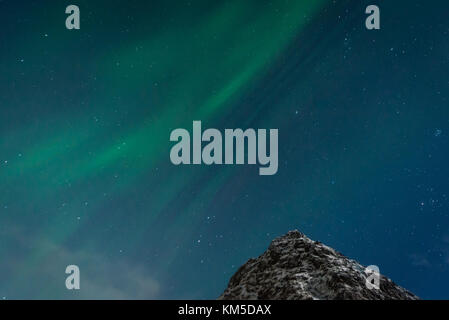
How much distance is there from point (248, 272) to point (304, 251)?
6.08m

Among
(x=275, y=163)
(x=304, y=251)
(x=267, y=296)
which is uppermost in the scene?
(x=275, y=163)

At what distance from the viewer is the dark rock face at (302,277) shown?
1216 inches

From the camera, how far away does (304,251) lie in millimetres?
40562

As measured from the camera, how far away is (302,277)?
34531 mm

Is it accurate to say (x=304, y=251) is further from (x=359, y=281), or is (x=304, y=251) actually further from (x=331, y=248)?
(x=359, y=281)

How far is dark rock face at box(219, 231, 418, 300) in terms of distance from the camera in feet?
101
